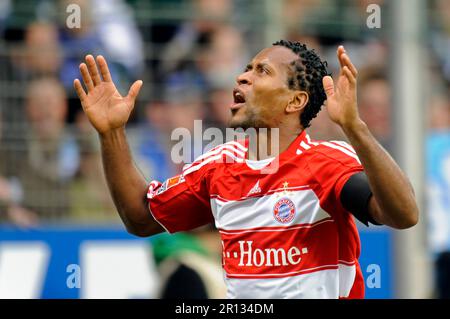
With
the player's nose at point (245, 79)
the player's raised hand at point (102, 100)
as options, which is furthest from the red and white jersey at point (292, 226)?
the player's raised hand at point (102, 100)

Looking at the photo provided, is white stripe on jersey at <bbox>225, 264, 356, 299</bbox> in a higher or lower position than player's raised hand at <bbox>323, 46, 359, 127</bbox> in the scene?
lower

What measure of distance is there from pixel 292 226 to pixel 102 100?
122 centimetres

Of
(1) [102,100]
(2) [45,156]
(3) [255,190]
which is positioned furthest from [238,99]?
(2) [45,156]

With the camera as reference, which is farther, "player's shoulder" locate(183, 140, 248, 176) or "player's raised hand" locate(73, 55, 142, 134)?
"player's raised hand" locate(73, 55, 142, 134)

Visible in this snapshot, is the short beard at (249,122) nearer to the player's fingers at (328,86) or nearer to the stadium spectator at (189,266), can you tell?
the player's fingers at (328,86)

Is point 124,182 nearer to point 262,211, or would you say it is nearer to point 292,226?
point 262,211

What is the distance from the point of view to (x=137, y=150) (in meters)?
9.52

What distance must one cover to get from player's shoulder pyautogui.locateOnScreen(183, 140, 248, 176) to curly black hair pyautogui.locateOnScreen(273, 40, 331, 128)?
334 mm

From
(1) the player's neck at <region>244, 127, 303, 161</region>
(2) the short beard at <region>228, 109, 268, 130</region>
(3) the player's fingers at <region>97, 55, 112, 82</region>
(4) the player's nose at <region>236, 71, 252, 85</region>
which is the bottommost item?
(1) the player's neck at <region>244, 127, 303, 161</region>

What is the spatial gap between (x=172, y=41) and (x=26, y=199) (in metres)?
1.95

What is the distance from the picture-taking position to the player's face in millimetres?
5363

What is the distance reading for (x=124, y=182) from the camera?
18.5ft

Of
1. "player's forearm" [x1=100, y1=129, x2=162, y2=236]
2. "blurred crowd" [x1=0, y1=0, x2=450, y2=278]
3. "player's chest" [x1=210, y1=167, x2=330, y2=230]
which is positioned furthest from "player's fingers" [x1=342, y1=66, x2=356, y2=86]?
"blurred crowd" [x1=0, y1=0, x2=450, y2=278]

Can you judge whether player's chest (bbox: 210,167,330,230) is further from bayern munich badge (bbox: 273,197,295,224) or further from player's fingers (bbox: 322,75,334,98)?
player's fingers (bbox: 322,75,334,98)
